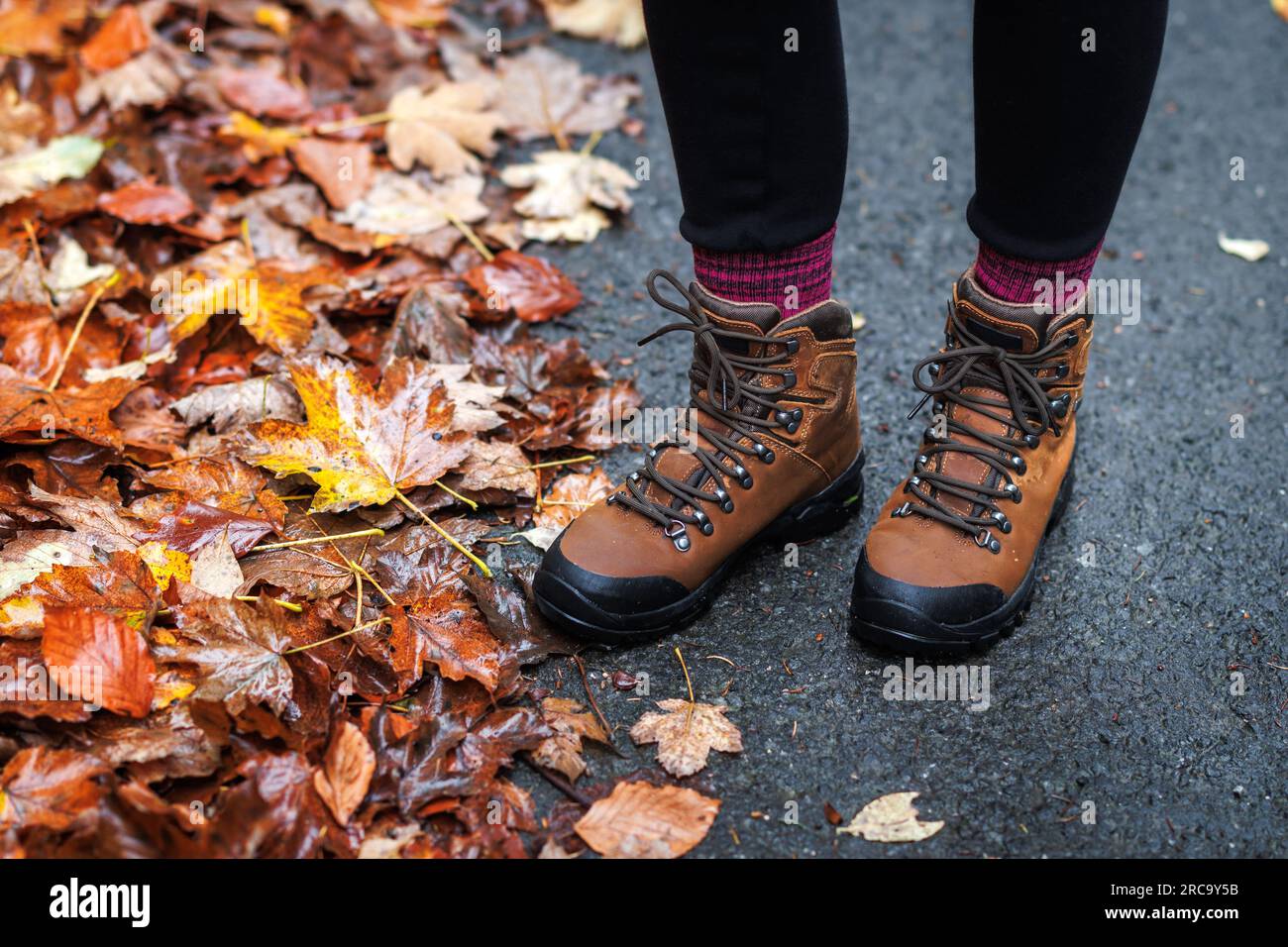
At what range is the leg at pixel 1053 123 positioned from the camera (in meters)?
1.17

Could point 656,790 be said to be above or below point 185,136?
below

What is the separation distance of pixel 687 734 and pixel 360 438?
0.68m

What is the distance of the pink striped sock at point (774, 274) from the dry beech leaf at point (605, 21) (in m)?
1.77

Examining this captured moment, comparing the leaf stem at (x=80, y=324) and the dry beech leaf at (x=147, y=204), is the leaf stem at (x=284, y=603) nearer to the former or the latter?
the leaf stem at (x=80, y=324)

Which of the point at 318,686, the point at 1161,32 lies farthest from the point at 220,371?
the point at 1161,32

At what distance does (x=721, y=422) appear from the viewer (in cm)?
150

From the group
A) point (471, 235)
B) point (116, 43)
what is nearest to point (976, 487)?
point (471, 235)

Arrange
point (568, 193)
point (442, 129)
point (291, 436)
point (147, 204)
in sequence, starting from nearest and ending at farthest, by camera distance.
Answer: point (291, 436), point (147, 204), point (568, 193), point (442, 129)

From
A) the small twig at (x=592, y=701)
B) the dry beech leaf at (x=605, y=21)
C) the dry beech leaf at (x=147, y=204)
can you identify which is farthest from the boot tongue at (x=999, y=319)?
the dry beech leaf at (x=605, y=21)

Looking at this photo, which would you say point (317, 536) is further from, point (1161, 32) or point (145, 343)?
point (1161, 32)

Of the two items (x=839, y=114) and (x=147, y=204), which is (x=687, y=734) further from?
(x=147, y=204)
